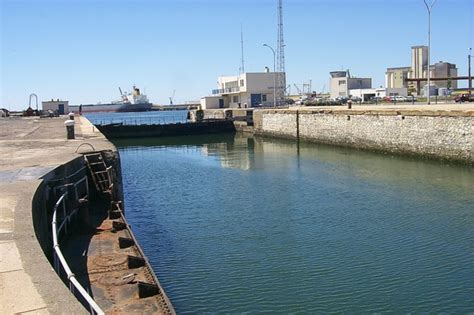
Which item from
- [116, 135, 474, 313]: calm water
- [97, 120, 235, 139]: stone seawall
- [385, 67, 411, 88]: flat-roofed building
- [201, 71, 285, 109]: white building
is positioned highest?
[385, 67, 411, 88]: flat-roofed building

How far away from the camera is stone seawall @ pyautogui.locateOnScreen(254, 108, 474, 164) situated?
2683 centimetres

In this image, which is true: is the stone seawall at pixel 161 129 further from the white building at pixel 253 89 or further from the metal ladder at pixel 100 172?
the metal ladder at pixel 100 172

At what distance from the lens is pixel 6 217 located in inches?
347

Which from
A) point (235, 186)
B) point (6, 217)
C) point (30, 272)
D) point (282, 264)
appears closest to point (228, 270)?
point (282, 264)

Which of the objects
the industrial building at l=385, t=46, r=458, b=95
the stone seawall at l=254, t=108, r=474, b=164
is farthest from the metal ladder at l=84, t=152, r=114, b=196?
the industrial building at l=385, t=46, r=458, b=95

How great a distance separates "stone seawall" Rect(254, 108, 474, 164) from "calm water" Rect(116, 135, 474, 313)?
4.27 feet

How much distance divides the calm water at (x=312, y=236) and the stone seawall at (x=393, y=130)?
1302 millimetres

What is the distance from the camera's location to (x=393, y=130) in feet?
108

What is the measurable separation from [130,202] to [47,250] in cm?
1165

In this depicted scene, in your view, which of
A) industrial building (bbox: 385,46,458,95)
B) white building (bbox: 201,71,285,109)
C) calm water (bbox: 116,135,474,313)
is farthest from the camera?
industrial building (bbox: 385,46,458,95)

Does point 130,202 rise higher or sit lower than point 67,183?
lower

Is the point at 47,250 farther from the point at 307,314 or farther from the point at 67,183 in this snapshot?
the point at 307,314

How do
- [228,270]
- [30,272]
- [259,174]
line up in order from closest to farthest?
1. [30,272]
2. [228,270]
3. [259,174]

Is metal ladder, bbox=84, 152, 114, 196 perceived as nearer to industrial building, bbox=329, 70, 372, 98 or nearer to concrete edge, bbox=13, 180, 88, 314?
concrete edge, bbox=13, 180, 88, 314
